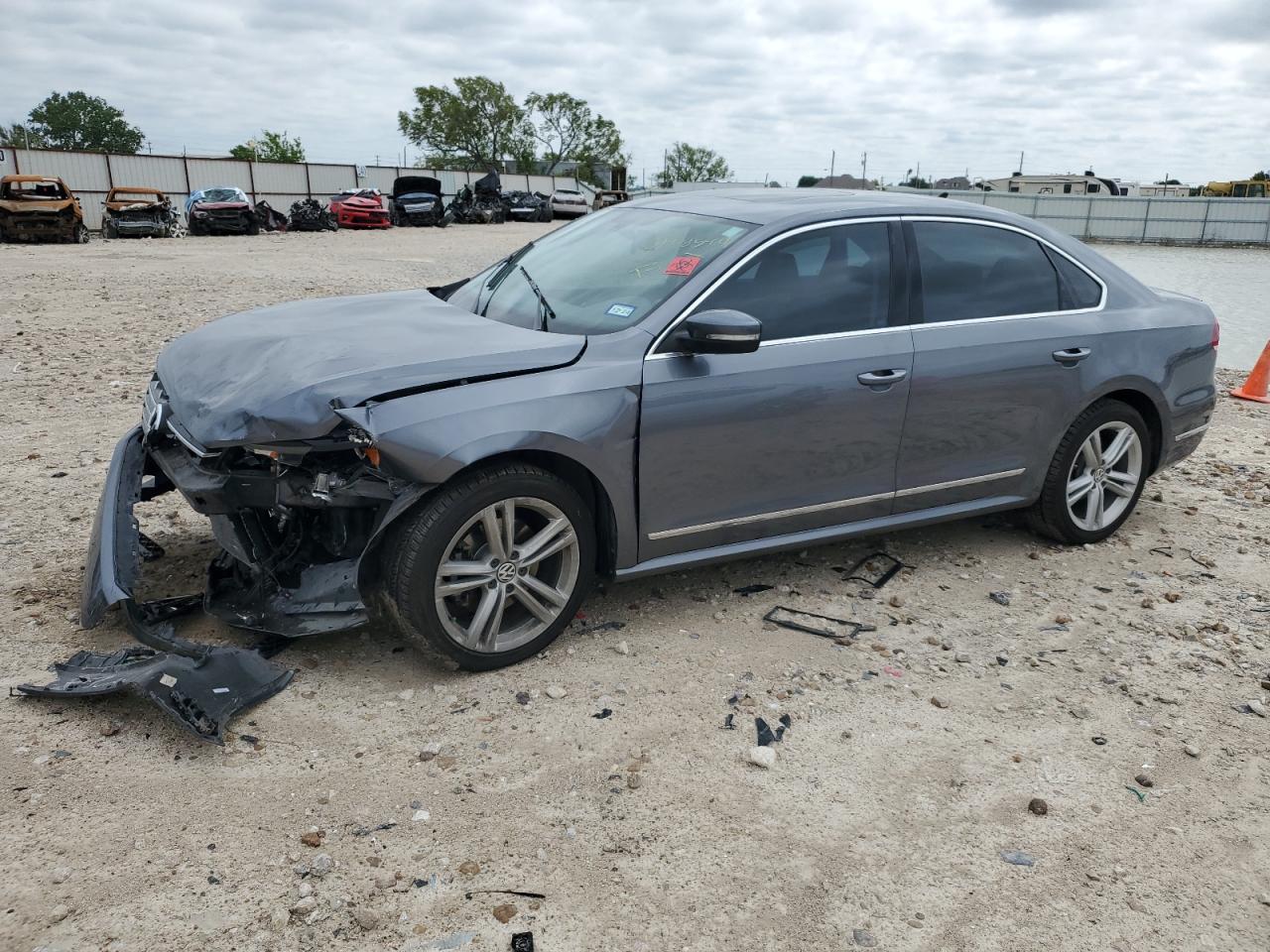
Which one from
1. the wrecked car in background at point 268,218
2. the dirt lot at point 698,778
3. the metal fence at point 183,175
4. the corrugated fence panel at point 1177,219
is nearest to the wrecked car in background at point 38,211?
the metal fence at point 183,175

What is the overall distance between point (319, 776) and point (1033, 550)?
3.76 meters

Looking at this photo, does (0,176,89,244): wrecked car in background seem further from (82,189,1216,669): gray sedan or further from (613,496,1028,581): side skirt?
(613,496,1028,581): side skirt

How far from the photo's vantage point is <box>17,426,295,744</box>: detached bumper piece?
3225 mm

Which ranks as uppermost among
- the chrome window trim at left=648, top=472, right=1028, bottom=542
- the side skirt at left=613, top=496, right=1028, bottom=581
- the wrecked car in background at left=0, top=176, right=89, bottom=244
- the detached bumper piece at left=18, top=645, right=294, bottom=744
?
the wrecked car in background at left=0, top=176, right=89, bottom=244

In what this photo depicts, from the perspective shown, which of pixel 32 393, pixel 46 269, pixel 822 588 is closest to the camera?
→ pixel 822 588

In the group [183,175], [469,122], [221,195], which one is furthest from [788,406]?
[469,122]

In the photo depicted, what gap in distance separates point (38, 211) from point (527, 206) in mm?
22728

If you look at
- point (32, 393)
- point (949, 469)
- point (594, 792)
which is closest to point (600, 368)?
point (594, 792)

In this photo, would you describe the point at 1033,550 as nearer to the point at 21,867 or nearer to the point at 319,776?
the point at 319,776

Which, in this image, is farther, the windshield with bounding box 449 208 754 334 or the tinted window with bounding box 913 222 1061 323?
the tinted window with bounding box 913 222 1061 323

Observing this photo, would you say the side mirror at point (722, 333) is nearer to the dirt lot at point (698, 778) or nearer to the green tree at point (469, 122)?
the dirt lot at point (698, 778)

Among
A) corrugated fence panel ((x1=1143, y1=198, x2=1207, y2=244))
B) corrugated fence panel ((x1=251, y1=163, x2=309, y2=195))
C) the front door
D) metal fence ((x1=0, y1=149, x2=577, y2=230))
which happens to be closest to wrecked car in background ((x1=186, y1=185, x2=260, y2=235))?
metal fence ((x1=0, y1=149, x2=577, y2=230))

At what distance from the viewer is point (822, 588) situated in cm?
461

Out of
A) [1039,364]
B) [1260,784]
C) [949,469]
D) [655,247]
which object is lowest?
[1260,784]
